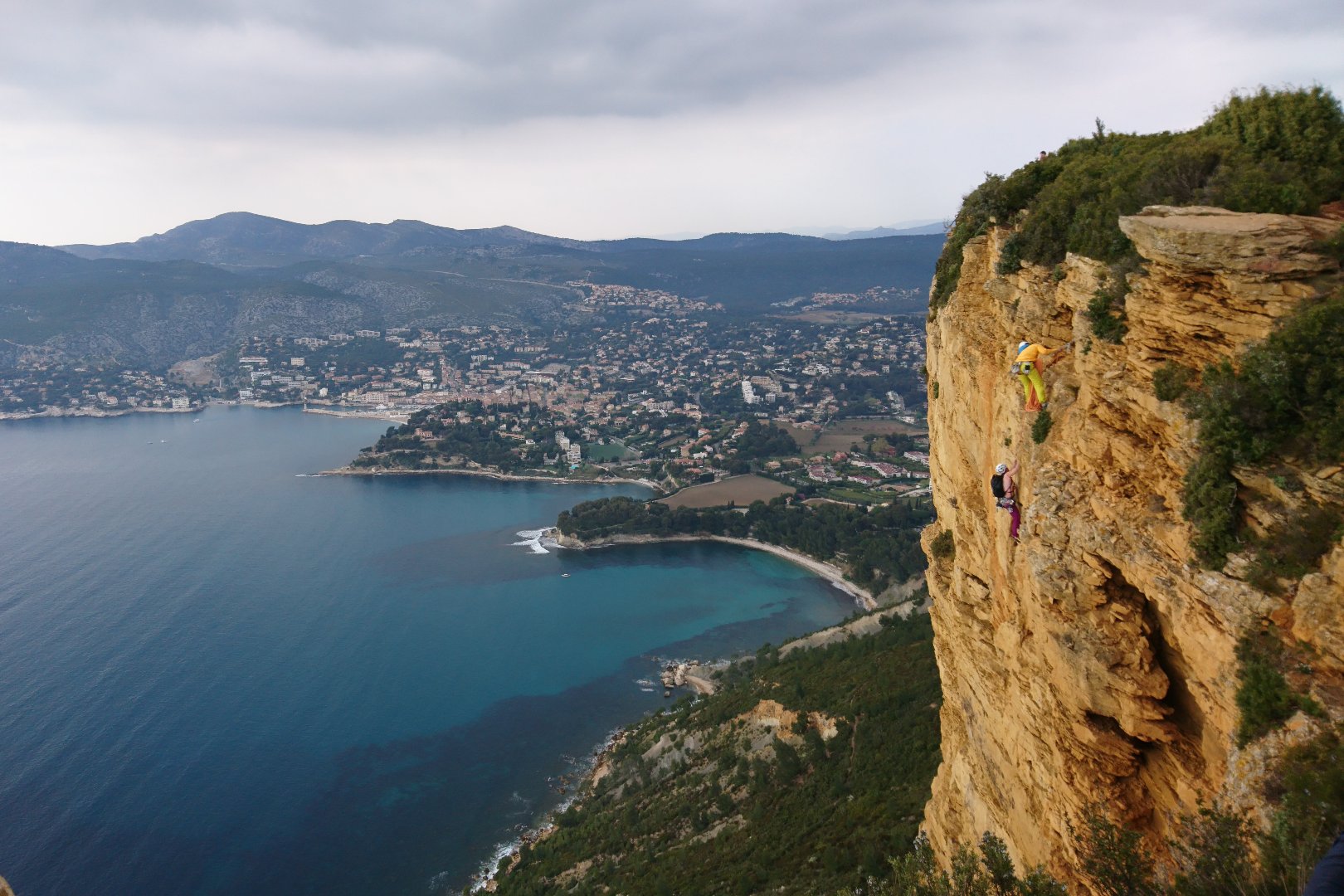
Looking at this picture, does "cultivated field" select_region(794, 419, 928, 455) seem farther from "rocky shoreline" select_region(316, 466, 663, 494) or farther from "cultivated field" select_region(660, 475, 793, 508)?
"rocky shoreline" select_region(316, 466, 663, 494)

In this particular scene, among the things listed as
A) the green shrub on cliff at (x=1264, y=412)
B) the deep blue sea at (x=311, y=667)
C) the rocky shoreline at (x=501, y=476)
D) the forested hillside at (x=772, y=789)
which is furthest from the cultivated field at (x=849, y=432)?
the green shrub on cliff at (x=1264, y=412)

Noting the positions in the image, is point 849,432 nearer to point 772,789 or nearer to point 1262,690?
point 772,789

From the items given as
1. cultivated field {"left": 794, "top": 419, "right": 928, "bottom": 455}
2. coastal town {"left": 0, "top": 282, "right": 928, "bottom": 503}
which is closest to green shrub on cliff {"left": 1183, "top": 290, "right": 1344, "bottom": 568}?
coastal town {"left": 0, "top": 282, "right": 928, "bottom": 503}

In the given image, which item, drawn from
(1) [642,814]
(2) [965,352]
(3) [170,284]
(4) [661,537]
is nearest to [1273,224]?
(2) [965,352]

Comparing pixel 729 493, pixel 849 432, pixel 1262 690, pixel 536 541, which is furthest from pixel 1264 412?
pixel 849 432

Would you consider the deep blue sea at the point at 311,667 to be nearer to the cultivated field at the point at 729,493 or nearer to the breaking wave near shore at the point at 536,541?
the breaking wave near shore at the point at 536,541
